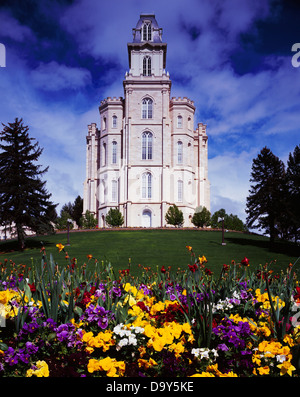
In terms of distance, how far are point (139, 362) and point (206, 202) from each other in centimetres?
4997

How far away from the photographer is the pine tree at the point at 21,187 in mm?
23375

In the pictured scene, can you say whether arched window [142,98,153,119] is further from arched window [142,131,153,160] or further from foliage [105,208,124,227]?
foliage [105,208,124,227]

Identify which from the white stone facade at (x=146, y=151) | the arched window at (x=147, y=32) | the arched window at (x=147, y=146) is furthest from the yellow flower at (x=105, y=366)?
the arched window at (x=147, y=32)

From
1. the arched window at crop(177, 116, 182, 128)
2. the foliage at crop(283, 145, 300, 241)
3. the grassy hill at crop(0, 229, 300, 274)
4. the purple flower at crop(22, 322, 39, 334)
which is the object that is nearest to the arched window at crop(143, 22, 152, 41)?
the arched window at crop(177, 116, 182, 128)

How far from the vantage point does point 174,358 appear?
9.93ft

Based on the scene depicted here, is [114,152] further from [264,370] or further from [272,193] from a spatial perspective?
[264,370]

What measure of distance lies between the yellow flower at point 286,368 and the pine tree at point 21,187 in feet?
74.6

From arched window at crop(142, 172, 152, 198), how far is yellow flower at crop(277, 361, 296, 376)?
43.3 meters

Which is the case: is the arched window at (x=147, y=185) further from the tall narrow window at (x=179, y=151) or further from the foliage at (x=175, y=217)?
the tall narrow window at (x=179, y=151)

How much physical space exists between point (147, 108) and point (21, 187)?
2916cm

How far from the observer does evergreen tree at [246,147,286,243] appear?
25644 millimetres

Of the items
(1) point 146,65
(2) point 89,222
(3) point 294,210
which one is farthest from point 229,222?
(1) point 146,65

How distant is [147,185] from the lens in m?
46.4
